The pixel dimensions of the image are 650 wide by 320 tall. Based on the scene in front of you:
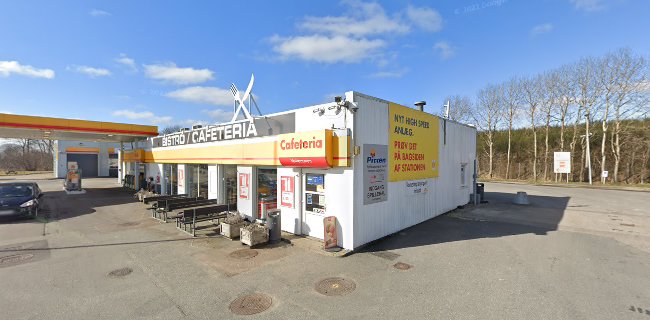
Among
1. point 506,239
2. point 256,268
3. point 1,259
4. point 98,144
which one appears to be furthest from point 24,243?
point 98,144

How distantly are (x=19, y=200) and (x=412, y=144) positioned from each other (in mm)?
16734

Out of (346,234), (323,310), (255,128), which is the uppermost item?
(255,128)

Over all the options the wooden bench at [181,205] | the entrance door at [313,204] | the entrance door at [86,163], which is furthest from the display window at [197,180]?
the entrance door at [86,163]

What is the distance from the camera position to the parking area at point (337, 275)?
15.4 ft

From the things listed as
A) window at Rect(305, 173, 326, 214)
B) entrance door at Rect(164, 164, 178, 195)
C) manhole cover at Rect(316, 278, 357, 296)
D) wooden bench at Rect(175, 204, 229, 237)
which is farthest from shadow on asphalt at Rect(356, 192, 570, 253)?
entrance door at Rect(164, 164, 178, 195)

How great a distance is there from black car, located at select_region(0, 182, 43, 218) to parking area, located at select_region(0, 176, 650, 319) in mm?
1722

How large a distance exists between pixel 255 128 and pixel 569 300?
999 cm

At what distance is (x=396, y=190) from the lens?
30.0 ft

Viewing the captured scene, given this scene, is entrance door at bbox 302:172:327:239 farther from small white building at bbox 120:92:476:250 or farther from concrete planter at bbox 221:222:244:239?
concrete planter at bbox 221:222:244:239

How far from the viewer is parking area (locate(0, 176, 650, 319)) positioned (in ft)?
15.4

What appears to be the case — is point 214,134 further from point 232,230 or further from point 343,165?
point 343,165

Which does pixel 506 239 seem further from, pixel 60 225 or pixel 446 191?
pixel 60 225

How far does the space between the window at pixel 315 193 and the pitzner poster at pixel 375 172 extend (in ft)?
4.40

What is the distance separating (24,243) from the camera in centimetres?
833
